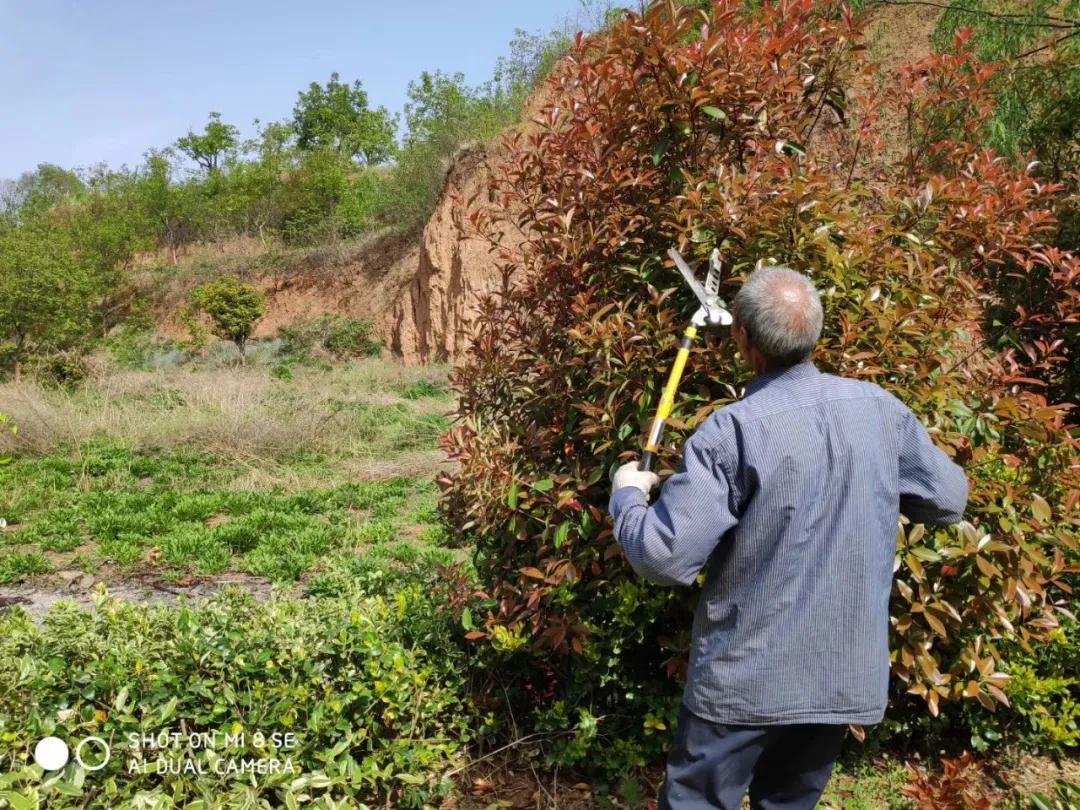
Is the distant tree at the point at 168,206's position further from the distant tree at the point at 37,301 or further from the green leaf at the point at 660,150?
the green leaf at the point at 660,150

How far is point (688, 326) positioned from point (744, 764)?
1.22 metres

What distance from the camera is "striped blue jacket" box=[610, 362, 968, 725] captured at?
1743 mm

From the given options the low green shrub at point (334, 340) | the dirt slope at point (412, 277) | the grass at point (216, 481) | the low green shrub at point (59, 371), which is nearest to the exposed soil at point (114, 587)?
the grass at point (216, 481)

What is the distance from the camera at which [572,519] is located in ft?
8.80

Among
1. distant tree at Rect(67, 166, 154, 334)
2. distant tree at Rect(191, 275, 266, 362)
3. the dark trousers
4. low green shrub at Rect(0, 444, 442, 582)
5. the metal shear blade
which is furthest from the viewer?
distant tree at Rect(67, 166, 154, 334)

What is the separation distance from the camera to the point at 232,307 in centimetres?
2117

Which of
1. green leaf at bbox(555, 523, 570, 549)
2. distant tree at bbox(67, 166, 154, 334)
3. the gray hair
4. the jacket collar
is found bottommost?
green leaf at bbox(555, 523, 570, 549)

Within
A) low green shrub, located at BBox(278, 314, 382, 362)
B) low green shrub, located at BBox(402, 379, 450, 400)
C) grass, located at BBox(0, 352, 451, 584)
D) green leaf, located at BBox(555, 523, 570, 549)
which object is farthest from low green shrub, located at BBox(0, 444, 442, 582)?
low green shrub, located at BBox(278, 314, 382, 362)

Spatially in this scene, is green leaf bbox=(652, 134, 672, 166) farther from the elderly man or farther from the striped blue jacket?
the striped blue jacket

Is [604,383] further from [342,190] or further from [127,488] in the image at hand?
[342,190]

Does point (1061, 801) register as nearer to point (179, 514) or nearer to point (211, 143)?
point (179, 514)

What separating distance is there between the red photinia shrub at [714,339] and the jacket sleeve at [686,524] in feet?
1.99

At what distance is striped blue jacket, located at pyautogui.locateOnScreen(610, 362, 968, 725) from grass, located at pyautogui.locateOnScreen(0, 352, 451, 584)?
2.33 m

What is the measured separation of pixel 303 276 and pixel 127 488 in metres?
20.7
